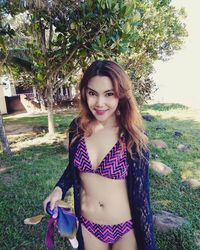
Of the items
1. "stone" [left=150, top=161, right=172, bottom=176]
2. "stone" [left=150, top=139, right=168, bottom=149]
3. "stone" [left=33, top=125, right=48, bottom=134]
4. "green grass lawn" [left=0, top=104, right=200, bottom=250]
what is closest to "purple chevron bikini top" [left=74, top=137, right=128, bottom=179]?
"green grass lawn" [left=0, top=104, right=200, bottom=250]

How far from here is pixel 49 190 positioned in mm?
4602

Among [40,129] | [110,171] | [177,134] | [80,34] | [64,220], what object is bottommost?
[40,129]

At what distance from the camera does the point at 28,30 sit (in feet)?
25.0

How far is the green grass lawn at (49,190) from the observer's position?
3.20 metres

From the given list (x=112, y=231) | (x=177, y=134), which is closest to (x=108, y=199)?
(x=112, y=231)

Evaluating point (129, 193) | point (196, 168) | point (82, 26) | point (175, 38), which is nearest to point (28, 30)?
point (82, 26)

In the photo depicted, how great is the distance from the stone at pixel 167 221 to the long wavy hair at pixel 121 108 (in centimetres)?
182

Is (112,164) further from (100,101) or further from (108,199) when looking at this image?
(100,101)

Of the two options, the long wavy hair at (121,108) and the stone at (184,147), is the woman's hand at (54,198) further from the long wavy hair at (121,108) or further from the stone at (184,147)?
the stone at (184,147)

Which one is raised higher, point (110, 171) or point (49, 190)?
point (110, 171)

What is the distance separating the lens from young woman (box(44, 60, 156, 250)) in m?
1.79

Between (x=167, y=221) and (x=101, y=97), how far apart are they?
7.51 ft

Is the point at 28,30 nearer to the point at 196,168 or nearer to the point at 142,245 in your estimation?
the point at 196,168

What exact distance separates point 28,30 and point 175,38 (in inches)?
306
